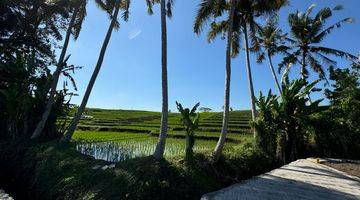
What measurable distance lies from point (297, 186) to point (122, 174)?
4.55 m

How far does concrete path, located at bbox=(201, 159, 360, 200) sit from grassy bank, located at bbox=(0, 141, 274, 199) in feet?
3.27

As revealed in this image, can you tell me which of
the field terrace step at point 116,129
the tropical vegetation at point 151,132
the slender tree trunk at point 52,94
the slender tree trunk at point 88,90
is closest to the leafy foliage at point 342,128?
the tropical vegetation at point 151,132

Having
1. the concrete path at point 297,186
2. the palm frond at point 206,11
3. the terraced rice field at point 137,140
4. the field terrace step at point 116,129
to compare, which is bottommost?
the concrete path at point 297,186

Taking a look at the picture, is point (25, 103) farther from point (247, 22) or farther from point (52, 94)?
point (247, 22)

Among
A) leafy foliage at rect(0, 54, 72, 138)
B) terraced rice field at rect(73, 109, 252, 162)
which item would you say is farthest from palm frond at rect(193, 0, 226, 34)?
leafy foliage at rect(0, 54, 72, 138)

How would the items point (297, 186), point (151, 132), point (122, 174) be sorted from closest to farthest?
point (122, 174) → point (297, 186) → point (151, 132)

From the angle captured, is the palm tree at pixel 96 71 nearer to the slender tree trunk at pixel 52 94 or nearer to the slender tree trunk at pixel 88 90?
the slender tree trunk at pixel 88 90

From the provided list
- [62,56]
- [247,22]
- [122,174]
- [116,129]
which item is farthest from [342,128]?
[116,129]

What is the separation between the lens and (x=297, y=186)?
10.5 meters

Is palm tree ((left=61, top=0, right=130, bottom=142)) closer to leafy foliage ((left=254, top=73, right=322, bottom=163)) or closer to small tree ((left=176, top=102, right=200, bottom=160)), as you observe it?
small tree ((left=176, top=102, right=200, bottom=160))

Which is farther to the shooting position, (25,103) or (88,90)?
(25,103)

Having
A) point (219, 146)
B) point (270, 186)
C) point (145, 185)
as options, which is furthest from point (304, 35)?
point (145, 185)

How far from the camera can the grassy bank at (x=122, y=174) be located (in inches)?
382

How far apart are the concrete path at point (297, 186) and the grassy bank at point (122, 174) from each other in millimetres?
995
